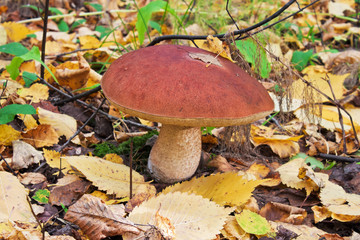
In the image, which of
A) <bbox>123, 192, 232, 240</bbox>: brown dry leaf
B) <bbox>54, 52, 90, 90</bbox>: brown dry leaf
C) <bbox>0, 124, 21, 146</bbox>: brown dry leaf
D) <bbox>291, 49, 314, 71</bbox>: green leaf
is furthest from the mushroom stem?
<bbox>291, 49, 314, 71</bbox>: green leaf

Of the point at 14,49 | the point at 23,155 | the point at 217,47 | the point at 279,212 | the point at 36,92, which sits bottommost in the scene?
the point at 279,212

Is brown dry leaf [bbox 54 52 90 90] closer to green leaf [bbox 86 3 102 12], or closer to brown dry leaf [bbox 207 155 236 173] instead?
brown dry leaf [bbox 207 155 236 173]

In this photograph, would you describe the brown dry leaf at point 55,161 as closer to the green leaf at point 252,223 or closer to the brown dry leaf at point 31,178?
the brown dry leaf at point 31,178

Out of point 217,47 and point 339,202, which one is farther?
point 217,47

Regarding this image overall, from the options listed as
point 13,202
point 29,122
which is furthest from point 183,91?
point 29,122

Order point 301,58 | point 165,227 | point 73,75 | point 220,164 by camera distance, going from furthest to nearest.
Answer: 1. point 301,58
2. point 73,75
3. point 220,164
4. point 165,227

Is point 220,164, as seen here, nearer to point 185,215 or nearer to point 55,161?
point 185,215
